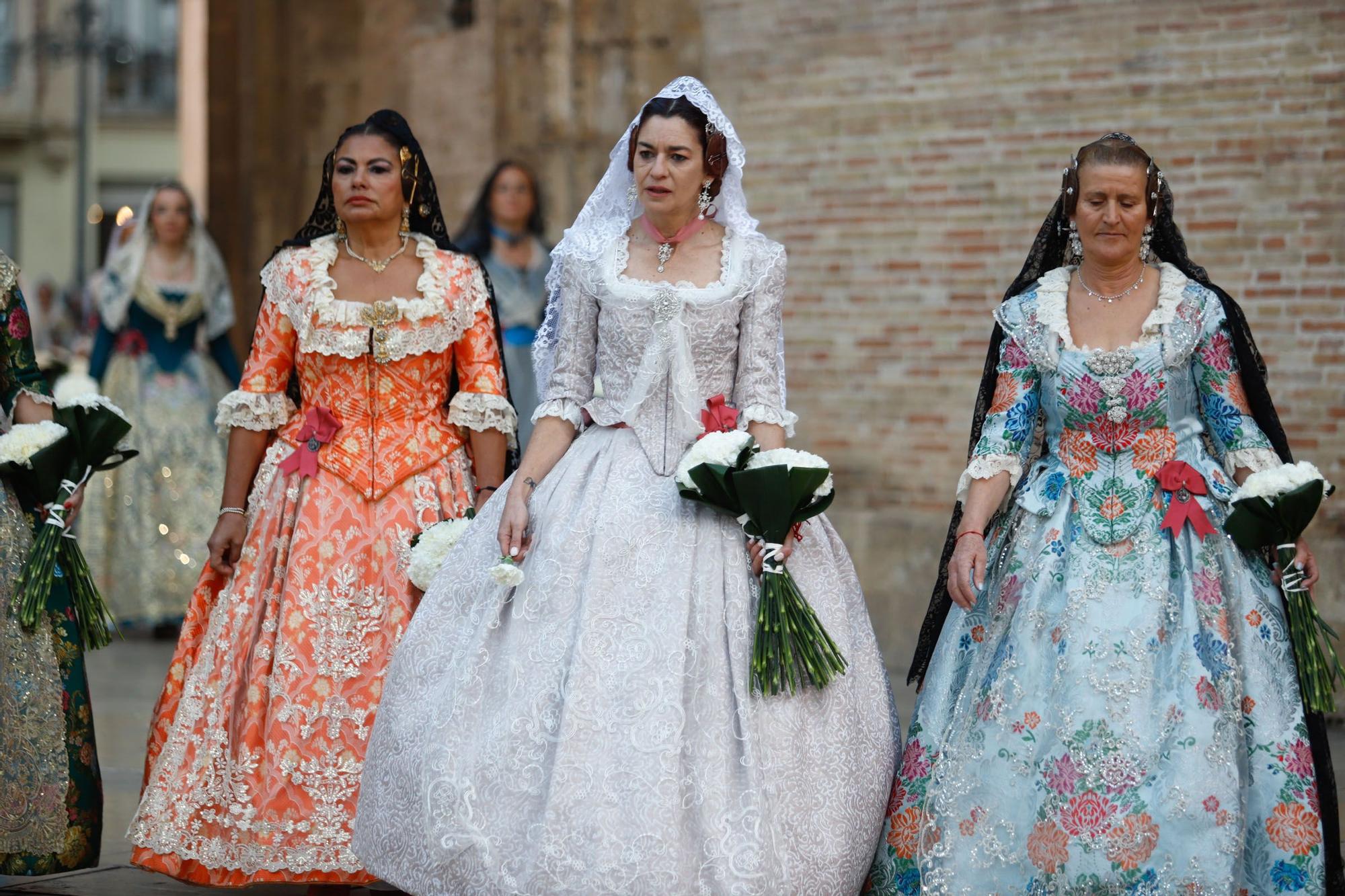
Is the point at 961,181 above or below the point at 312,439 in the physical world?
above

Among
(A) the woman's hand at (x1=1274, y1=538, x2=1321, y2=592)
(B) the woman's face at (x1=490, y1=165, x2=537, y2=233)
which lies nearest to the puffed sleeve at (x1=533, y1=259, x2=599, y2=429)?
(A) the woman's hand at (x1=1274, y1=538, x2=1321, y2=592)

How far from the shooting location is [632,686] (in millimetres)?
4309

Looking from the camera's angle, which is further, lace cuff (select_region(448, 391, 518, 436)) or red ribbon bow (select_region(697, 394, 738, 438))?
lace cuff (select_region(448, 391, 518, 436))

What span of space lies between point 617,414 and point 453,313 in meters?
0.82

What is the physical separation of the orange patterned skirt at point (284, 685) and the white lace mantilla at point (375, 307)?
340mm

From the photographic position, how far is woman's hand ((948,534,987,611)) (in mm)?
4766

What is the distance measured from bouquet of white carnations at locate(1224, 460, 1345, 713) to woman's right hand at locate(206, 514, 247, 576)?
2.68 metres

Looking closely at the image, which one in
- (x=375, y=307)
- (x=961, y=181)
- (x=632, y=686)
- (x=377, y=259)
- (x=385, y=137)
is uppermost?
(x=961, y=181)

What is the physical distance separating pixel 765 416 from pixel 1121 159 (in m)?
1.09

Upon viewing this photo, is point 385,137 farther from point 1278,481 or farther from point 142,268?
point 142,268

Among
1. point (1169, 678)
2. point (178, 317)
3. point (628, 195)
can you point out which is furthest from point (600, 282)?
point (178, 317)

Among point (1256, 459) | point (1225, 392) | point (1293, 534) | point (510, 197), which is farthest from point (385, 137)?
point (510, 197)

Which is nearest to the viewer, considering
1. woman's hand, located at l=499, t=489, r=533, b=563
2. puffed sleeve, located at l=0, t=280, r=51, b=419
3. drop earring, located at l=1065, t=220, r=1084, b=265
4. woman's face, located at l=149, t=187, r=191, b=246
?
woman's hand, located at l=499, t=489, r=533, b=563

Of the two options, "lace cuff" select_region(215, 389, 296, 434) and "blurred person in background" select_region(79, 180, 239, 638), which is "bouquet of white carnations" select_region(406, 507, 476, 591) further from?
"blurred person in background" select_region(79, 180, 239, 638)
